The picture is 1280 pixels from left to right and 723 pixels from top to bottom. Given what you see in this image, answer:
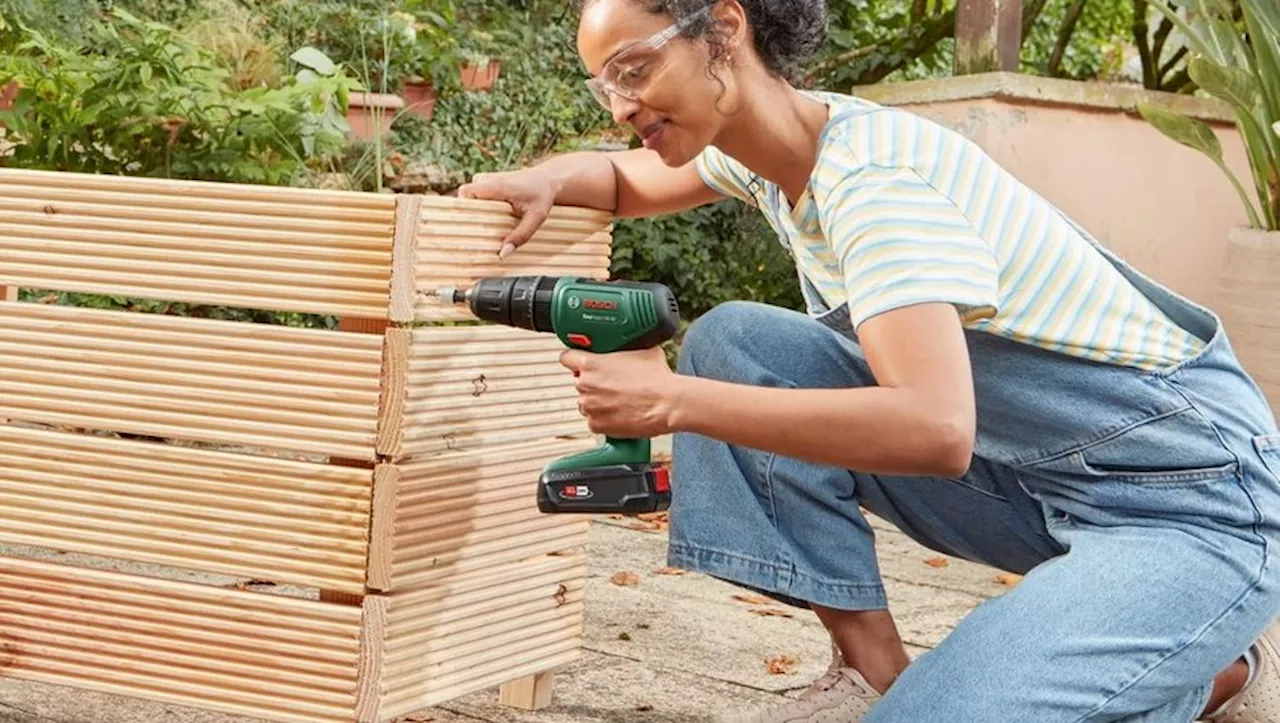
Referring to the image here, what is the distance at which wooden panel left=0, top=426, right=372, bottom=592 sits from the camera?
2.29 meters

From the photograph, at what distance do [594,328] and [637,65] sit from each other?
35 centimetres

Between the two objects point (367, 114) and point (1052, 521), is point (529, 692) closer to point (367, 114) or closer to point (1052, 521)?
point (1052, 521)

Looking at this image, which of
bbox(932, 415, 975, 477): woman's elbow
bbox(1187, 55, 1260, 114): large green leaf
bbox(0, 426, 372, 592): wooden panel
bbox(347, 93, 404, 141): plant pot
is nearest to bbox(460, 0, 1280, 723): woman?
bbox(932, 415, 975, 477): woman's elbow

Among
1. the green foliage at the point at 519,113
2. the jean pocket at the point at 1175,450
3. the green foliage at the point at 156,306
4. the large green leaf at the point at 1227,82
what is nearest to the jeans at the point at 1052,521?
the jean pocket at the point at 1175,450

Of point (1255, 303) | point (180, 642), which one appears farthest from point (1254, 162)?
point (180, 642)

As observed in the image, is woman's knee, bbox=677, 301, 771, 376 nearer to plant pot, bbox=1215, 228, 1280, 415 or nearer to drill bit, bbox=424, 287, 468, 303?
drill bit, bbox=424, 287, 468, 303

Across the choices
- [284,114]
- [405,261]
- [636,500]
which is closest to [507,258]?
[405,261]

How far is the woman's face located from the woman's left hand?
31cm

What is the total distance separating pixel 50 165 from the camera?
4227mm

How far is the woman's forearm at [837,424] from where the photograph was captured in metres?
1.96

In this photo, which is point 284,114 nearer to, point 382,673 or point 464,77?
point 382,673

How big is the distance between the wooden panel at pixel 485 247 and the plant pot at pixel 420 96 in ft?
14.6

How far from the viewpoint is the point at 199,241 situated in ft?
7.55

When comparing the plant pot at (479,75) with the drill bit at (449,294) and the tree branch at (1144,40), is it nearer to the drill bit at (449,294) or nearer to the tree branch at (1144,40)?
the tree branch at (1144,40)
